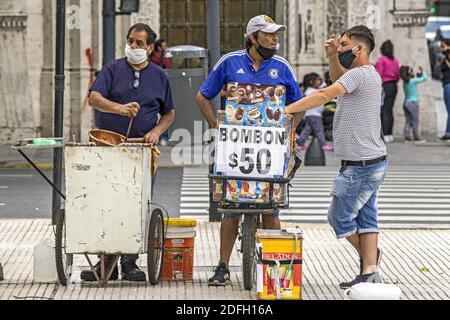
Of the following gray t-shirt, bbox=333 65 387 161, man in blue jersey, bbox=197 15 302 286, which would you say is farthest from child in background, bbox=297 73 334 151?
gray t-shirt, bbox=333 65 387 161

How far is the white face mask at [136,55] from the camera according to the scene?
1088 cm

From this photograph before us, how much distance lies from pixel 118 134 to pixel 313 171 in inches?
461

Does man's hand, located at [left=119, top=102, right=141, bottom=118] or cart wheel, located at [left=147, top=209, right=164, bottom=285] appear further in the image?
man's hand, located at [left=119, top=102, right=141, bottom=118]

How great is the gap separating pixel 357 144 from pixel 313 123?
14.0 m

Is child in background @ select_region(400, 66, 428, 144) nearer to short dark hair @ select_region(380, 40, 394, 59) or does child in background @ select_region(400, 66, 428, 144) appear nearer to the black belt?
short dark hair @ select_region(380, 40, 394, 59)

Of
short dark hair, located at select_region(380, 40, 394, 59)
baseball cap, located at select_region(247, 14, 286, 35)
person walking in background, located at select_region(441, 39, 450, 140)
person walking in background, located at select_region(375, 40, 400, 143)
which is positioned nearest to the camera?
baseball cap, located at select_region(247, 14, 286, 35)

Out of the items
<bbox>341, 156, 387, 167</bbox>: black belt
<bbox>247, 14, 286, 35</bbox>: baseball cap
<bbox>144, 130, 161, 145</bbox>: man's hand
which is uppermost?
<bbox>247, 14, 286, 35</bbox>: baseball cap

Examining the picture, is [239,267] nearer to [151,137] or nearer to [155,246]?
[155,246]

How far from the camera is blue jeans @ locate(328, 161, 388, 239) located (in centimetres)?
1037

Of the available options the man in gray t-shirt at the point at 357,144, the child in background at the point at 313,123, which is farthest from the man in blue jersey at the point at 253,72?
the child in background at the point at 313,123

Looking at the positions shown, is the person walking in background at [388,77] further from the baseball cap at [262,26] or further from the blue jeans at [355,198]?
the blue jeans at [355,198]

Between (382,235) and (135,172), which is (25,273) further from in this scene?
(382,235)

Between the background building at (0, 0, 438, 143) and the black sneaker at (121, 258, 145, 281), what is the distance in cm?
1578
